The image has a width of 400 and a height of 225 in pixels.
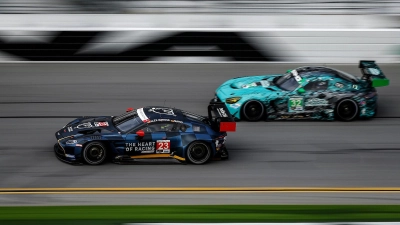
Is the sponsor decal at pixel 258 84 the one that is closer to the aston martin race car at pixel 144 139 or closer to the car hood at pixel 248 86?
the car hood at pixel 248 86

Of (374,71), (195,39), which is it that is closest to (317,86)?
(374,71)

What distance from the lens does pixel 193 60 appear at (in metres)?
17.0

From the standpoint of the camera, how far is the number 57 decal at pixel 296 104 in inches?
500

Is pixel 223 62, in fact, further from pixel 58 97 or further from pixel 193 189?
pixel 193 189

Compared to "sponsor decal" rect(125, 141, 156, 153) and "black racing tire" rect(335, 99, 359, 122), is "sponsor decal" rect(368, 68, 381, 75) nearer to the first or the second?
"black racing tire" rect(335, 99, 359, 122)

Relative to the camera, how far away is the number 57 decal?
1271 centimetres

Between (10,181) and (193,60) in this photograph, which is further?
(193,60)

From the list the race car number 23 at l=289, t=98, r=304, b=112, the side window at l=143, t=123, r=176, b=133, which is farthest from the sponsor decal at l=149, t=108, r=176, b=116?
the race car number 23 at l=289, t=98, r=304, b=112

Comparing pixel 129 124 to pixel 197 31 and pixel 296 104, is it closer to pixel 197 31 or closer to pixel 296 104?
pixel 296 104

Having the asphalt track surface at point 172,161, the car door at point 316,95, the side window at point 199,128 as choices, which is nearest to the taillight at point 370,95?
the asphalt track surface at point 172,161

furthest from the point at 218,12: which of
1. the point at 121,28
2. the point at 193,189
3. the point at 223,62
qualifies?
the point at 193,189

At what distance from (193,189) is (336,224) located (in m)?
2.65

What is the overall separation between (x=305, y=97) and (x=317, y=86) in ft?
1.25

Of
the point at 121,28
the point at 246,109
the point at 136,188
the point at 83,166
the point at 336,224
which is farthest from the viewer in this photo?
the point at 121,28
